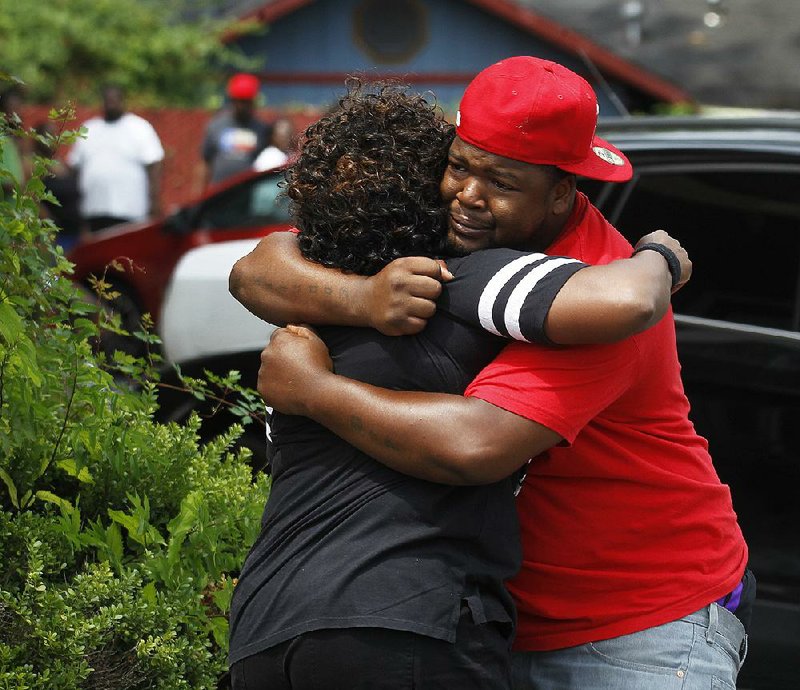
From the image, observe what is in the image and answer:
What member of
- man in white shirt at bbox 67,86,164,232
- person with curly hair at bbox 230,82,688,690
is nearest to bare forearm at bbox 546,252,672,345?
person with curly hair at bbox 230,82,688,690

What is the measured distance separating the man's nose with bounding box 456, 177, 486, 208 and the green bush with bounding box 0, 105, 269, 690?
1085mm

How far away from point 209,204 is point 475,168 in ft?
21.6

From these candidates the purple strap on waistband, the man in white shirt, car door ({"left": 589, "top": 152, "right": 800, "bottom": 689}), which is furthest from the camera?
the man in white shirt

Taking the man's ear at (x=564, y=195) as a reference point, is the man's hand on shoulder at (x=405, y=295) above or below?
below

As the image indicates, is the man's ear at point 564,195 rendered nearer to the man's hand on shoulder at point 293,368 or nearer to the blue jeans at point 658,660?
the man's hand on shoulder at point 293,368

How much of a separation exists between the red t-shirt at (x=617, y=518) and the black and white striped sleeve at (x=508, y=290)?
0.20 m

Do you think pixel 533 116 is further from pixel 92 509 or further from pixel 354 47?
pixel 354 47

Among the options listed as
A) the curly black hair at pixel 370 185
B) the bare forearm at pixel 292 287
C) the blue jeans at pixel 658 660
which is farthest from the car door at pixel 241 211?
the blue jeans at pixel 658 660

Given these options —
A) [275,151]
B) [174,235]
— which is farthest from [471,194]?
[275,151]

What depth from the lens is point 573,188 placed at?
2389 mm

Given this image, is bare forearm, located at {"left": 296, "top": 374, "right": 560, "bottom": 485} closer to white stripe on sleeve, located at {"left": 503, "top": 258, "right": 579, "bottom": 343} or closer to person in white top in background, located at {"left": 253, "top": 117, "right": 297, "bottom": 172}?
white stripe on sleeve, located at {"left": 503, "top": 258, "right": 579, "bottom": 343}

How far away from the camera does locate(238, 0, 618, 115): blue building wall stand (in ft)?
79.0

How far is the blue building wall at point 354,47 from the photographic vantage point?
24.1 meters

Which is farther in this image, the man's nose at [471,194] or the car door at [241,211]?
the car door at [241,211]
